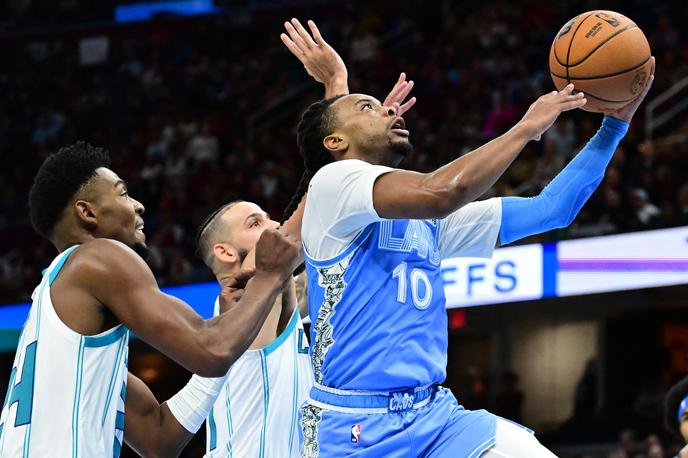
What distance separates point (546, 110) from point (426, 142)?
959 cm

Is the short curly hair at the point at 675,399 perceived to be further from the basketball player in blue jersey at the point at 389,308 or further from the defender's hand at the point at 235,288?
the defender's hand at the point at 235,288

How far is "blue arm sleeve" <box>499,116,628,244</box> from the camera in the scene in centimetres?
400

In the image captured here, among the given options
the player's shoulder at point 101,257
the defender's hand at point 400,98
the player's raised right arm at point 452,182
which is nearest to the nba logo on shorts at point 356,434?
the player's raised right arm at point 452,182

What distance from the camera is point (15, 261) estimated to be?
51.4 ft

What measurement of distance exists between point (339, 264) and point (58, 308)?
3.03 feet

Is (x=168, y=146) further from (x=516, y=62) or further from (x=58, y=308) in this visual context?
(x=58, y=308)

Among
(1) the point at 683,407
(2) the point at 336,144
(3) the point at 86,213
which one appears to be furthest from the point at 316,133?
(1) the point at 683,407

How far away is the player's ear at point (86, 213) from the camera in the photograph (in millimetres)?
3367

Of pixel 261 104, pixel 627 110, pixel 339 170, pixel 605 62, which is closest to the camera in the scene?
pixel 339 170

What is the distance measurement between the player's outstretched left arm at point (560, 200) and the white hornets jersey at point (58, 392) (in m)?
1.51

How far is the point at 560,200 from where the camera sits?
4004 millimetres

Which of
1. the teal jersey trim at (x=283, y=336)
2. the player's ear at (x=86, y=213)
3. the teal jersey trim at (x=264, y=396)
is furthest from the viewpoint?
the teal jersey trim at (x=283, y=336)

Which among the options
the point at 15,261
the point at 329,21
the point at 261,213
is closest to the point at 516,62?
the point at 329,21

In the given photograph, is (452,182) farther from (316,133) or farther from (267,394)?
(267,394)
